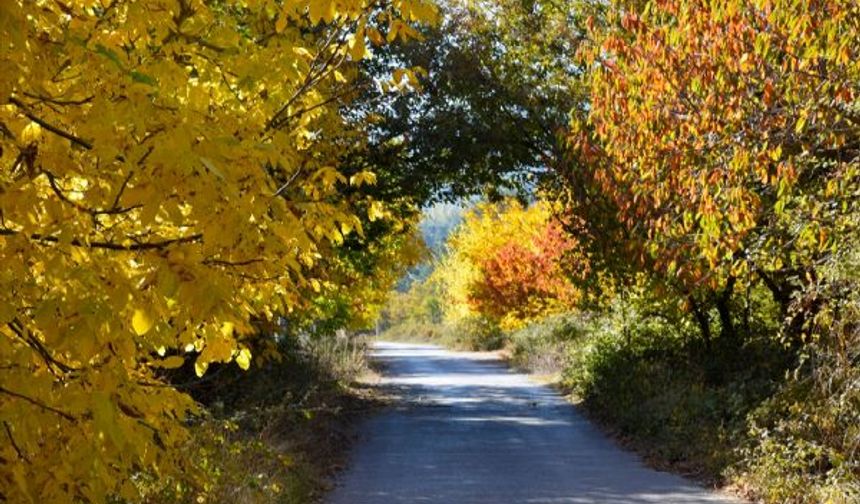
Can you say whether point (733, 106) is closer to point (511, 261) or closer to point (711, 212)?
point (711, 212)

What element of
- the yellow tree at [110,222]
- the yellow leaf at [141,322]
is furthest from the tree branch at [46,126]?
the yellow leaf at [141,322]

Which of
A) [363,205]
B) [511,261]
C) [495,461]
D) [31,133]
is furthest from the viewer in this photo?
[511,261]

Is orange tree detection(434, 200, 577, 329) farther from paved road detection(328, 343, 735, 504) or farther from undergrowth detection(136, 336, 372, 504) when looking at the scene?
undergrowth detection(136, 336, 372, 504)

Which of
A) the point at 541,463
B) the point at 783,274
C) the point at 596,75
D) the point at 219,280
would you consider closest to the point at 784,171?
the point at 596,75

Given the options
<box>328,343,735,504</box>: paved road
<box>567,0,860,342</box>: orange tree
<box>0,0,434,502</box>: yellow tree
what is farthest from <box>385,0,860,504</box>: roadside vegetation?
<box>0,0,434,502</box>: yellow tree

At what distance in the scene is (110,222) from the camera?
13.0 ft

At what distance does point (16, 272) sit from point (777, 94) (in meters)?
6.14

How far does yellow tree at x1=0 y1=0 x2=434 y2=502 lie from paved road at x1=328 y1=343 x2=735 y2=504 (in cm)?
668

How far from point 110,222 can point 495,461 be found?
9.51 m

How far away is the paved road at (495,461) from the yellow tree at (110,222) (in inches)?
263

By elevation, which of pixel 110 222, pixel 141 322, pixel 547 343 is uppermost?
pixel 110 222

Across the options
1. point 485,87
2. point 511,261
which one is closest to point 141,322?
point 485,87

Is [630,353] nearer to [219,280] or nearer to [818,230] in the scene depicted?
[818,230]

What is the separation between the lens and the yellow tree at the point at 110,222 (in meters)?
2.77
